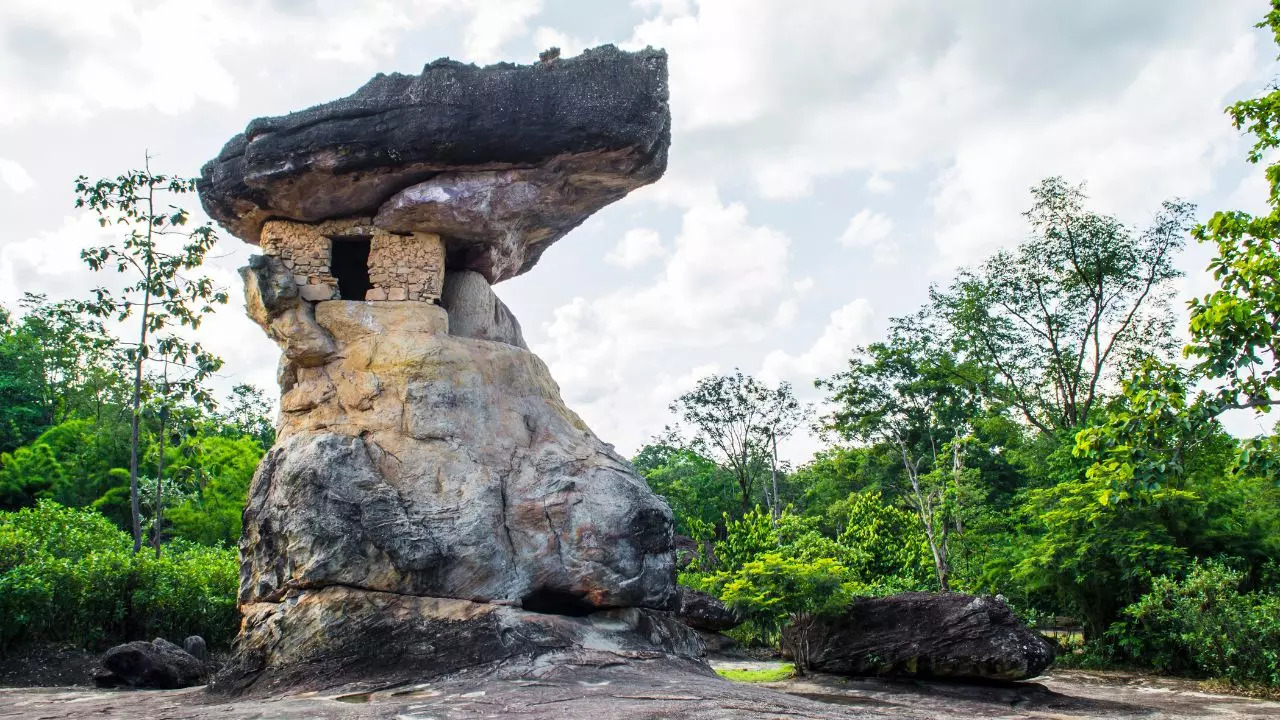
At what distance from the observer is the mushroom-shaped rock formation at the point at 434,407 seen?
309 inches

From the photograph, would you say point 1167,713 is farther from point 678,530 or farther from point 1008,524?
point 678,530

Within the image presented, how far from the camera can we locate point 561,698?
20.8 ft

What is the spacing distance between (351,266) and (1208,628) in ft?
42.2

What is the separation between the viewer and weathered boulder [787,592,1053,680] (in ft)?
39.3

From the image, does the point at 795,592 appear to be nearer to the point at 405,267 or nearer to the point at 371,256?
the point at 405,267

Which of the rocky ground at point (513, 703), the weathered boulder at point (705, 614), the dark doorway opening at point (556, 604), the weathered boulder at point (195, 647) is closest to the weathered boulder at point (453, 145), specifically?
the dark doorway opening at point (556, 604)

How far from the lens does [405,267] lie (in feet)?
33.2

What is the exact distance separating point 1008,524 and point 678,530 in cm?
1383

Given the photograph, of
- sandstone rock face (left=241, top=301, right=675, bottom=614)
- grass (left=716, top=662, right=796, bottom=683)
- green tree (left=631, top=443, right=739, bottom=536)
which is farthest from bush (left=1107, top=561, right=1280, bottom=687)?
green tree (left=631, top=443, right=739, bottom=536)

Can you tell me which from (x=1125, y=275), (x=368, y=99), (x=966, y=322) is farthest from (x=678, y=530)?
(x=368, y=99)

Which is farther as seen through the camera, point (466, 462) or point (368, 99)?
point (368, 99)

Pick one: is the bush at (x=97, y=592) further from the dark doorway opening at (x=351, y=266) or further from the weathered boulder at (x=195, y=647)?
the dark doorway opening at (x=351, y=266)

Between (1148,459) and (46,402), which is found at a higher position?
(46,402)

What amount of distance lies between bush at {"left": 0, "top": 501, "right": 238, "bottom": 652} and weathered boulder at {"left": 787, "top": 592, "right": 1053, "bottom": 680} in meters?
9.26
